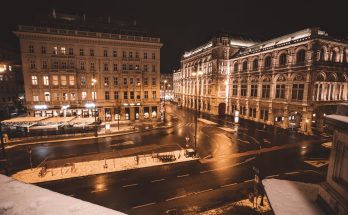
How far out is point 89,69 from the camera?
40.2 meters

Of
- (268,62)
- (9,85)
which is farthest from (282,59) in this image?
(9,85)

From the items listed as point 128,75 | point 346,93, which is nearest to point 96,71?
point 128,75

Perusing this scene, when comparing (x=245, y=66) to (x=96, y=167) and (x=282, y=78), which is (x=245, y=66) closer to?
(x=282, y=78)

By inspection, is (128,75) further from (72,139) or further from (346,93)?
(346,93)

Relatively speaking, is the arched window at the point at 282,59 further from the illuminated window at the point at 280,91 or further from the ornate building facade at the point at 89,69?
the ornate building facade at the point at 89,69

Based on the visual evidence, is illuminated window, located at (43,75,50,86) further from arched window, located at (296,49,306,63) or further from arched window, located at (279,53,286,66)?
arched window, located at (296,49,306,63)

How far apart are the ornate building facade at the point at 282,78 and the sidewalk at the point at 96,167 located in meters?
26.9

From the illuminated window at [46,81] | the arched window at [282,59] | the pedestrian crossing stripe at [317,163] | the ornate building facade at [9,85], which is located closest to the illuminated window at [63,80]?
the illuminated window at [46,81]

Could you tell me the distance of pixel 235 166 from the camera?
64.2ft

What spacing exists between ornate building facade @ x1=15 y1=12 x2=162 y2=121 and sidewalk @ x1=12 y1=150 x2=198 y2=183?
16623mm

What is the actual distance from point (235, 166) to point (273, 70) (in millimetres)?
28042

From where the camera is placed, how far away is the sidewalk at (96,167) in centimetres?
1709

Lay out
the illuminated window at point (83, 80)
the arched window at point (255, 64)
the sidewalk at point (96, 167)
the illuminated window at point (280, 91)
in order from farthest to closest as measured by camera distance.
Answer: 1. the arched window at point (255, 64)
2. the illuminated window at point (83, 80)
3. the illuminated window at point (280, 91)
4. the sidewalk at point (96, 167)

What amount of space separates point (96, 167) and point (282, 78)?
1493 inches
